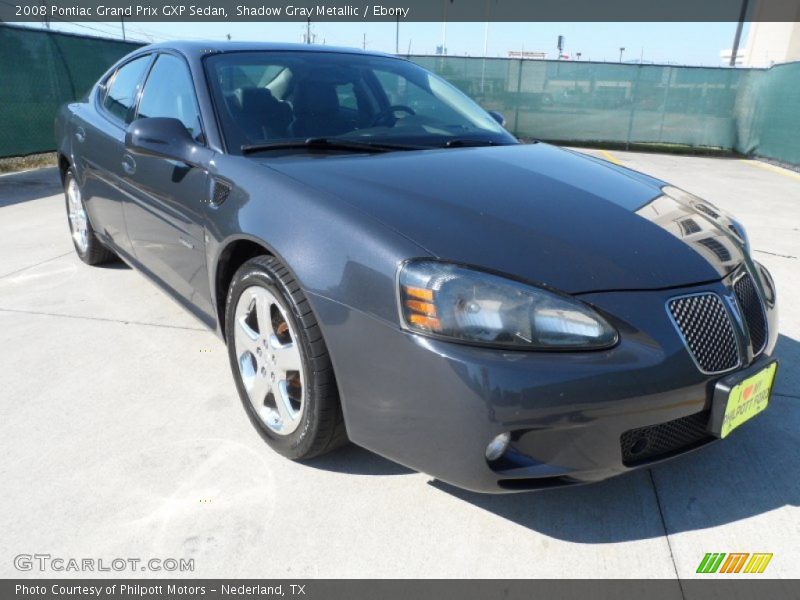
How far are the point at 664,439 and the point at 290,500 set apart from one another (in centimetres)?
118

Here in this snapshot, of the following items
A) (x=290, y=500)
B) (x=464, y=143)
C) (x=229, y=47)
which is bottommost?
(x=290, y=500)

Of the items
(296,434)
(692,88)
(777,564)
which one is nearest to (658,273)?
(777,564)

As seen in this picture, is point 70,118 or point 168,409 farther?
point 70,118

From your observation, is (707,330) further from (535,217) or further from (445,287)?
(445,287)

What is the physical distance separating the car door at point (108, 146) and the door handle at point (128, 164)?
0.14 feet

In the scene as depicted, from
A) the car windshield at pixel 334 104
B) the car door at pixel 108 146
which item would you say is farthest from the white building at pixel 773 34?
the car door at pixel 108 146

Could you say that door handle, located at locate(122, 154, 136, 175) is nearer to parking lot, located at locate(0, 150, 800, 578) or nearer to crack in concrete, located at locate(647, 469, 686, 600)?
parking lot, located at locate(0, 150, 800, 578)

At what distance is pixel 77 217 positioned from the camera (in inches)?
175

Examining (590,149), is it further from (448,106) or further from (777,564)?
(777,564)

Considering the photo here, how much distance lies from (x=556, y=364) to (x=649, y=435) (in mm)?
399

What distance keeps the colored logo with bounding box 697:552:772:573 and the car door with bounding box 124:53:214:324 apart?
2020mm

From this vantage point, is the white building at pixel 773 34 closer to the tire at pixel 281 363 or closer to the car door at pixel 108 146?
the car door at pixel 108 146

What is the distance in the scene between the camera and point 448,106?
3312 millimetres
